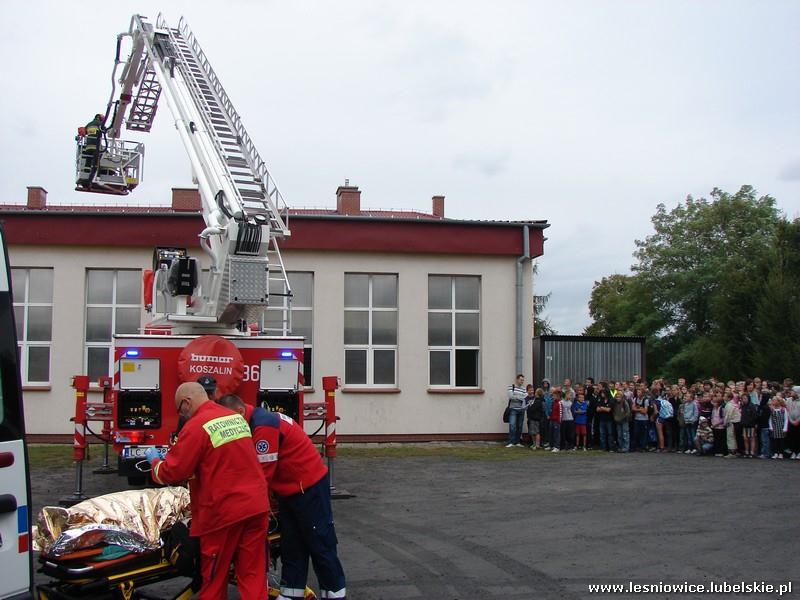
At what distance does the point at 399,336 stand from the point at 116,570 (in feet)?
52.3

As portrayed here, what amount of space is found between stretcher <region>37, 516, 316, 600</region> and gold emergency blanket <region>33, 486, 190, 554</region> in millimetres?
89

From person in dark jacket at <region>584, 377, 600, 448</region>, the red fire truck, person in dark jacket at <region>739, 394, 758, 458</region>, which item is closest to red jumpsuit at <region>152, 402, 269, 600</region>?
the red fire truck

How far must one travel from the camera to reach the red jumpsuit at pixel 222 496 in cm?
553

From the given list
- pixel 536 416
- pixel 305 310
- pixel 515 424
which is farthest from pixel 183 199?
pixel 536 416

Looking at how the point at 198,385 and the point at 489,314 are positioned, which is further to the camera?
the point at 489,314

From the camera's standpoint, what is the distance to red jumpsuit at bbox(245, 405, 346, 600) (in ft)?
19.8

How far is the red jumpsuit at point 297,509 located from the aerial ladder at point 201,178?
17.2 ft

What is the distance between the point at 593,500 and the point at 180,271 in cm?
666

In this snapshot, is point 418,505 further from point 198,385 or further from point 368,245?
point 368,245

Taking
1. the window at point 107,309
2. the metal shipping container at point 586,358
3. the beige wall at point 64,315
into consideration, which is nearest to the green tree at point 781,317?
the metal shipping container at point 586,358

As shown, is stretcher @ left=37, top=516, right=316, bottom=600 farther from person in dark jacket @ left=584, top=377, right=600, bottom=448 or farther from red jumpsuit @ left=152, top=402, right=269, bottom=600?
person in dark jacket @ left=584, top=377, right=600, bottom=448

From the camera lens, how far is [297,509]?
240 inches

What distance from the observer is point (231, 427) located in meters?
5.68

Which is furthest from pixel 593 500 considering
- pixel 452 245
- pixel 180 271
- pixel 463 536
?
pixel 452 245
